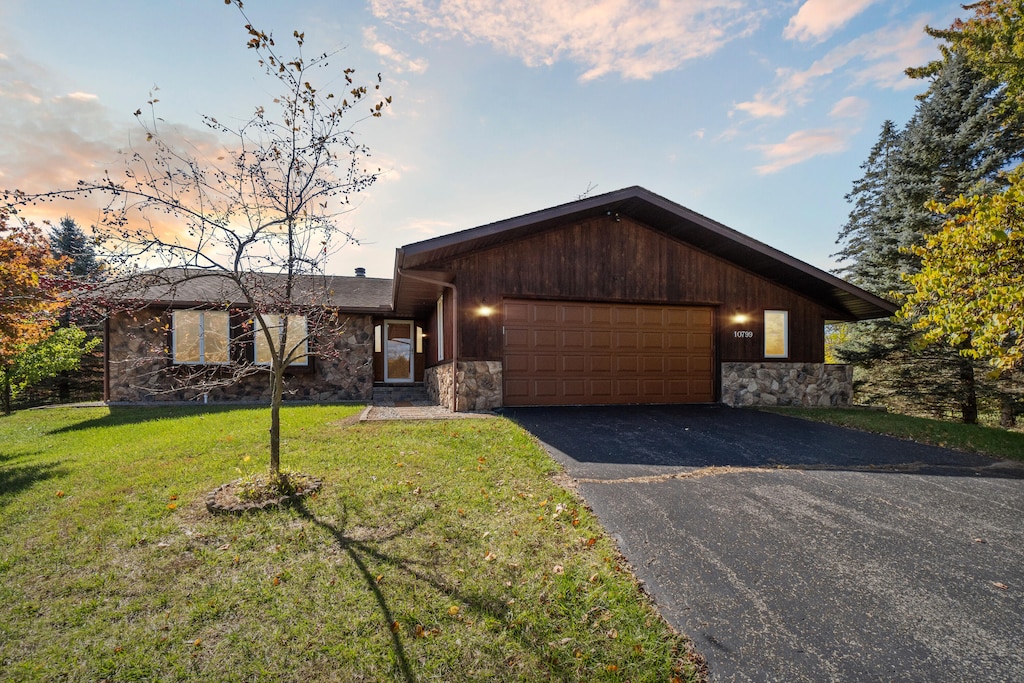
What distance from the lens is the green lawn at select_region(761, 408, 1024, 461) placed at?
6705 mm

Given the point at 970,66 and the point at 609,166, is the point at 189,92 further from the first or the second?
the point at 970,66

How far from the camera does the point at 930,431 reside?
782 cm

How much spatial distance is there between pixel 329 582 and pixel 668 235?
406 inches

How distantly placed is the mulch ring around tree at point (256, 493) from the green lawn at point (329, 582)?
13cm

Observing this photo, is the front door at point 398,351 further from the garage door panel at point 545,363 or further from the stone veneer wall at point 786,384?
the stone veneer wall at point 786,384

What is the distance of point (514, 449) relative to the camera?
5.93 metres

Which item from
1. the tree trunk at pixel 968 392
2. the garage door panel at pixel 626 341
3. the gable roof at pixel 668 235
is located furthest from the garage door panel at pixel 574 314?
the tree trunk at pixel 968 392

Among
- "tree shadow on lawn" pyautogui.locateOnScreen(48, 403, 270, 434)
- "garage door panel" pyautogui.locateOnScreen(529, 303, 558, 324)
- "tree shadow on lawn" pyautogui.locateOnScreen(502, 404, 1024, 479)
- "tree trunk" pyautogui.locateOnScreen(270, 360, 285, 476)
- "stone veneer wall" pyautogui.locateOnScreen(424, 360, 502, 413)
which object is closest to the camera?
"tree trunk" pyautogui.locateOnScreen(270, 360, 285, 476)

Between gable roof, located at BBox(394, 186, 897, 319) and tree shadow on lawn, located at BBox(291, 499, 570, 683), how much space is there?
18.1 feet

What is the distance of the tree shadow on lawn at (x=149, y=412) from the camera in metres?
8.79

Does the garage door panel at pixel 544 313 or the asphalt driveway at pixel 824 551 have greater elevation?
the garage door panel at pixel 544 313

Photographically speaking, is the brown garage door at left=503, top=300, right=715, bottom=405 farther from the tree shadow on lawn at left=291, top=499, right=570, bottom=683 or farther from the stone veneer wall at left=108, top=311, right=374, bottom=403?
the tree shadow on lawn at left=291, top=499, right=570, bottom=683

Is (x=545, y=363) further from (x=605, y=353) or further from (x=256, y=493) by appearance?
(x=256, y=493)

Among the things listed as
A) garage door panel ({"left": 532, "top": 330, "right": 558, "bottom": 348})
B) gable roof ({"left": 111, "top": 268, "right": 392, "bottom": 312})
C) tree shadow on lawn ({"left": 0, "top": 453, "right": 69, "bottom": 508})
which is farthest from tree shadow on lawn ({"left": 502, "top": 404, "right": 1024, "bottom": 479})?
tree shadow on lawn ({"left": 0, "top": 453, "right": 69, "bottom": 508})
